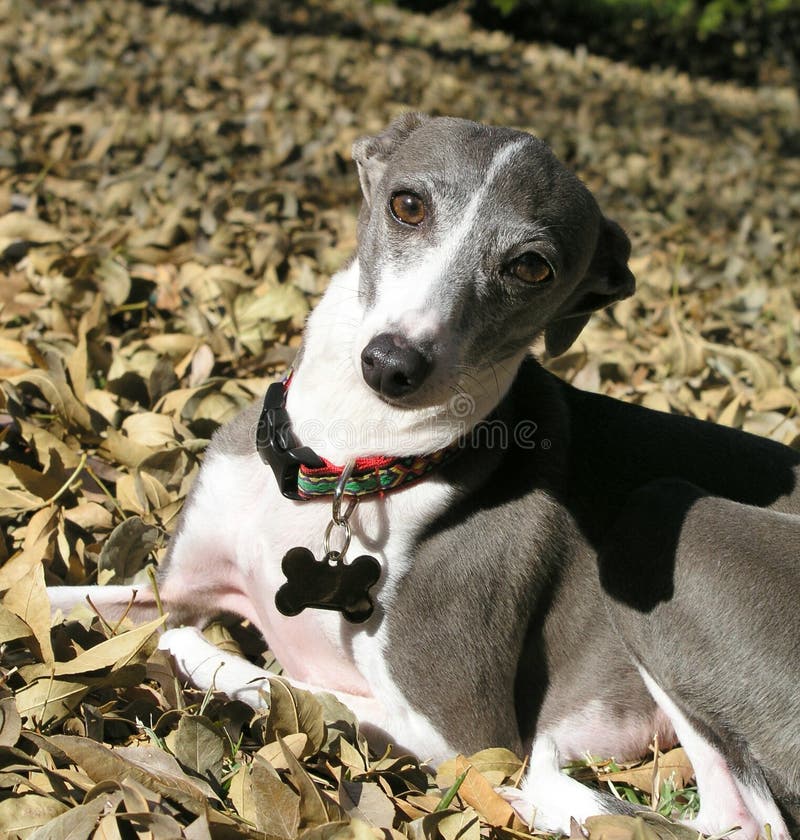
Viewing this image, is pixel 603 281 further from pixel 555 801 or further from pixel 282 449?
pixel 555 801

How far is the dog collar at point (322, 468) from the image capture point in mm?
2676

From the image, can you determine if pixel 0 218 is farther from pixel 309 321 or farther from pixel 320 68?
pixel 320 68

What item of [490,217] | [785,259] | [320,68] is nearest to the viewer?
[490,217]

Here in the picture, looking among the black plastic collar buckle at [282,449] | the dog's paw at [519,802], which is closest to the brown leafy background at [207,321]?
the dog's paw at [519,802]

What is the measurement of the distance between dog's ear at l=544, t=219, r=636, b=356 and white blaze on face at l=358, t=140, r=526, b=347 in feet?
1.38

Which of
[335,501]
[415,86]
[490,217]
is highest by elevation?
[490,217]

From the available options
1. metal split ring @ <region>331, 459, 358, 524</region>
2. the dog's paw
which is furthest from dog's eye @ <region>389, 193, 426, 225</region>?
the dog's paw

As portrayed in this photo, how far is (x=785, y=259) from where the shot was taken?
673 cm

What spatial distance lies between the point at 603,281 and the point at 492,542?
0.80 metres

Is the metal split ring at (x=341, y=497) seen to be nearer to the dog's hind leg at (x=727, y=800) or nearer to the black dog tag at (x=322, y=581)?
the black dog tag at (x=322, y=581)

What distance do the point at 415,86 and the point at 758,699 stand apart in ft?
25.1

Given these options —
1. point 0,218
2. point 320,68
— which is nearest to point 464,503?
point 0,218

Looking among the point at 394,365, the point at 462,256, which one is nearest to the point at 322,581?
the point at 394,365

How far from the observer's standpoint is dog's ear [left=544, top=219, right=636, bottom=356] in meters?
2.86
